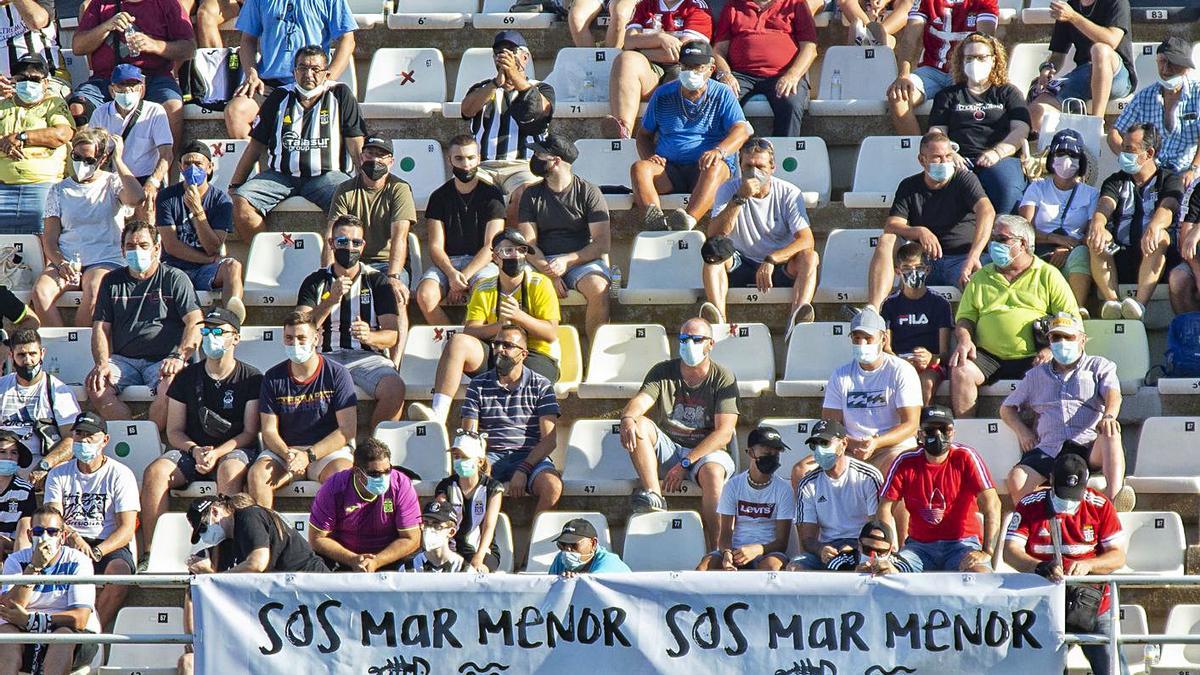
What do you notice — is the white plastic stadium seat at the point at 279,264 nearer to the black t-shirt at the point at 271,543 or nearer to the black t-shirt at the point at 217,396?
the black t-shirt at the point at 217,396

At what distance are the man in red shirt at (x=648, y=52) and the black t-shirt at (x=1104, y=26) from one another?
227cm

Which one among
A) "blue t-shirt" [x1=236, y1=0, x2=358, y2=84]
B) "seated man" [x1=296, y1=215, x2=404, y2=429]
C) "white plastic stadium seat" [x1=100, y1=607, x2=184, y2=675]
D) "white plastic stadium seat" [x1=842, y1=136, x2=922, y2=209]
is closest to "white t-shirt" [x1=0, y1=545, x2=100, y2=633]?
"white plastic stadium seat" [x1=100, y1=607, x2=184, y2=675]

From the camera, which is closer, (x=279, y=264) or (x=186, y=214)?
(x=279, y=264)

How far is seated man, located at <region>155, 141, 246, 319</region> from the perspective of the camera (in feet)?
42.5

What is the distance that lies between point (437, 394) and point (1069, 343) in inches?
133

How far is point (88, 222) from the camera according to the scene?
13.2 metres

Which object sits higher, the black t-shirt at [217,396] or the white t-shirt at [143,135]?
the white t-shirt at [143,135]

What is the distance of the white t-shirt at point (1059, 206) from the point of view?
12.4m

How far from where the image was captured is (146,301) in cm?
1235

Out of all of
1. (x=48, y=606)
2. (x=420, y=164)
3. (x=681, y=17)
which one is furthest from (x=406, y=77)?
(x=48, y=606)

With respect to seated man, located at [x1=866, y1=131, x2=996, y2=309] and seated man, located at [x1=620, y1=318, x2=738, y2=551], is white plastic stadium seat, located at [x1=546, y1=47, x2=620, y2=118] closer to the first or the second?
seated man, located at [x1=866, y1=131, x2=996, y2=309]

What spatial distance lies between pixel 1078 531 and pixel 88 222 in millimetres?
6467

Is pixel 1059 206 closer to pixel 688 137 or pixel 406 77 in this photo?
pixel 688 137

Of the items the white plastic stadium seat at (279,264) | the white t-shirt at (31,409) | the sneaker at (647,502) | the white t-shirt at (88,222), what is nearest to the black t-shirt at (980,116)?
the sneaker at (647,502)
